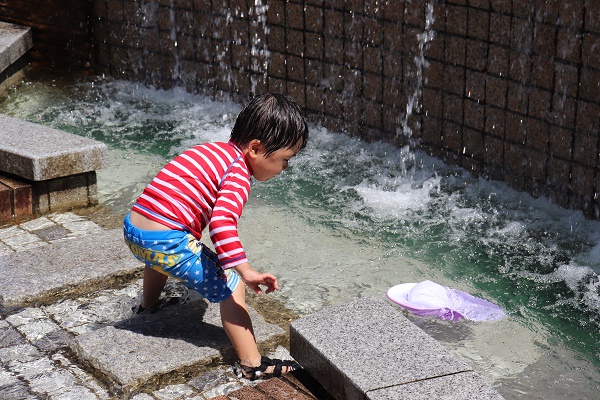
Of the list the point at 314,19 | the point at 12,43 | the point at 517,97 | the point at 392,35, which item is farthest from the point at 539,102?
the point at 12,43

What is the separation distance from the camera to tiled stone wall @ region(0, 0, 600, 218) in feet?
19.5

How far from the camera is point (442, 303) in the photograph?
4.79m

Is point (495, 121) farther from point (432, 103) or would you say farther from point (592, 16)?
point (592, 16)

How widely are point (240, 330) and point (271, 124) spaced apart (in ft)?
2.99

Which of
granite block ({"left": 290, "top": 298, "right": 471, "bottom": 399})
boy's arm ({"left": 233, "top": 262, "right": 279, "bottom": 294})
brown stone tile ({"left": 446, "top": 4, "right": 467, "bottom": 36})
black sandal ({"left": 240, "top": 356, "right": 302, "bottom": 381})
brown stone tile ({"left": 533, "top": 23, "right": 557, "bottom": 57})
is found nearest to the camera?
granite block ({"left": 290, "top": 298, "right": 471, "bottom": 399})

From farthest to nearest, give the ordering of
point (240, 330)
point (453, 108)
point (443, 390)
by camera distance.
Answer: point (453, 108)
point (240, 330)
point (443, 390)

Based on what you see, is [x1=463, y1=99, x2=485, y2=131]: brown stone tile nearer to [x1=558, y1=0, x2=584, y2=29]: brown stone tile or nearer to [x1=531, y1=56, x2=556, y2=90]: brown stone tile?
[x1=531, y1=56, x2=556, y2=90]: brown stone tile

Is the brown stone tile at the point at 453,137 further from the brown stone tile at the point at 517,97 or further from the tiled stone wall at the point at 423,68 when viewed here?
the brown stone tile at the point at 517,97

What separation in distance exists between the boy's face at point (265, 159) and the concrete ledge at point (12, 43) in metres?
5.76

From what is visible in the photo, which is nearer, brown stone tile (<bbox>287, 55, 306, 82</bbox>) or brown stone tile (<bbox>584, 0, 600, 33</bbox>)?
brown stone tile (<bbox>584, 0, 600, 33</bbox>)

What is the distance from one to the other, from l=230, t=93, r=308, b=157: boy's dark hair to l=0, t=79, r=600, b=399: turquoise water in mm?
1144

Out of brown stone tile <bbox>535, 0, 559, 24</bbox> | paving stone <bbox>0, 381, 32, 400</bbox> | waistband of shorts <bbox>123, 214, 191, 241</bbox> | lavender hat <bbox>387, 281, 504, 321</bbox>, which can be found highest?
brown stone tile <bbox>535, 0, 559, 24</bbox>

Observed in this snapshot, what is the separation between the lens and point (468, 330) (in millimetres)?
4688

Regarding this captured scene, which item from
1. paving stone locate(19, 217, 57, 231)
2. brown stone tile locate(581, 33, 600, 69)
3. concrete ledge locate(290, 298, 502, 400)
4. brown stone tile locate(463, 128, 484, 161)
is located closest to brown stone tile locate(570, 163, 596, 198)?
brown stone tile locate(581, 33, 600, 69)
